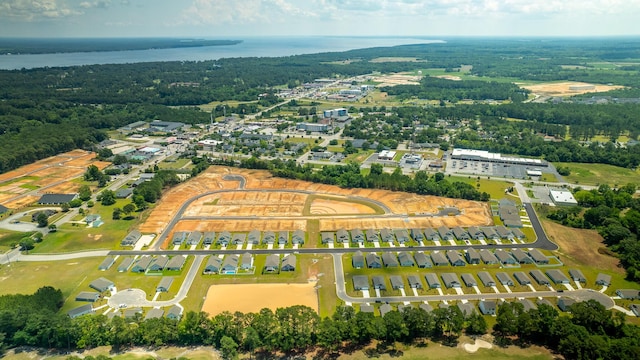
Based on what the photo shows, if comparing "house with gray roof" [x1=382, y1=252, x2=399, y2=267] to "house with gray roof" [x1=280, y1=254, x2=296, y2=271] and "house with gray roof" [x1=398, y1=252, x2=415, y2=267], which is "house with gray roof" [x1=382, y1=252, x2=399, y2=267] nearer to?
"house with gray roof" [x1=398, y1=252, x2=415, y2=267]

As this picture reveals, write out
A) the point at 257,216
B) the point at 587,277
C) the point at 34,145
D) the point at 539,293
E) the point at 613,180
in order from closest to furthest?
the point at 539,293 → the point at 587,277 → the point at 257,216 → the point at 613,180 → the point at 34,145

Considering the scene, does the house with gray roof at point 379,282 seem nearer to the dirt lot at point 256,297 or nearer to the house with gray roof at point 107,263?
the dirt lot at point 256,297

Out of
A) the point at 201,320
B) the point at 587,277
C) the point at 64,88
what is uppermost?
the point at 64,88

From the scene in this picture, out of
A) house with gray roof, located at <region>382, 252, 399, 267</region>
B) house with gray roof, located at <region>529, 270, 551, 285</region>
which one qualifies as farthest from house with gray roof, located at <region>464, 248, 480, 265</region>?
house with gray roof, located at <region>382, 252, 399, 267</region>

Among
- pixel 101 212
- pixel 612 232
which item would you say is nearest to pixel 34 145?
pixel 101 212

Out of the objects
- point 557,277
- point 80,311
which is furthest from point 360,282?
point 80,311

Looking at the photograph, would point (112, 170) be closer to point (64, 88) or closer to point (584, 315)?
point (584, 315)

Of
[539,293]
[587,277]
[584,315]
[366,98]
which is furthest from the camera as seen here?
[366,98]
